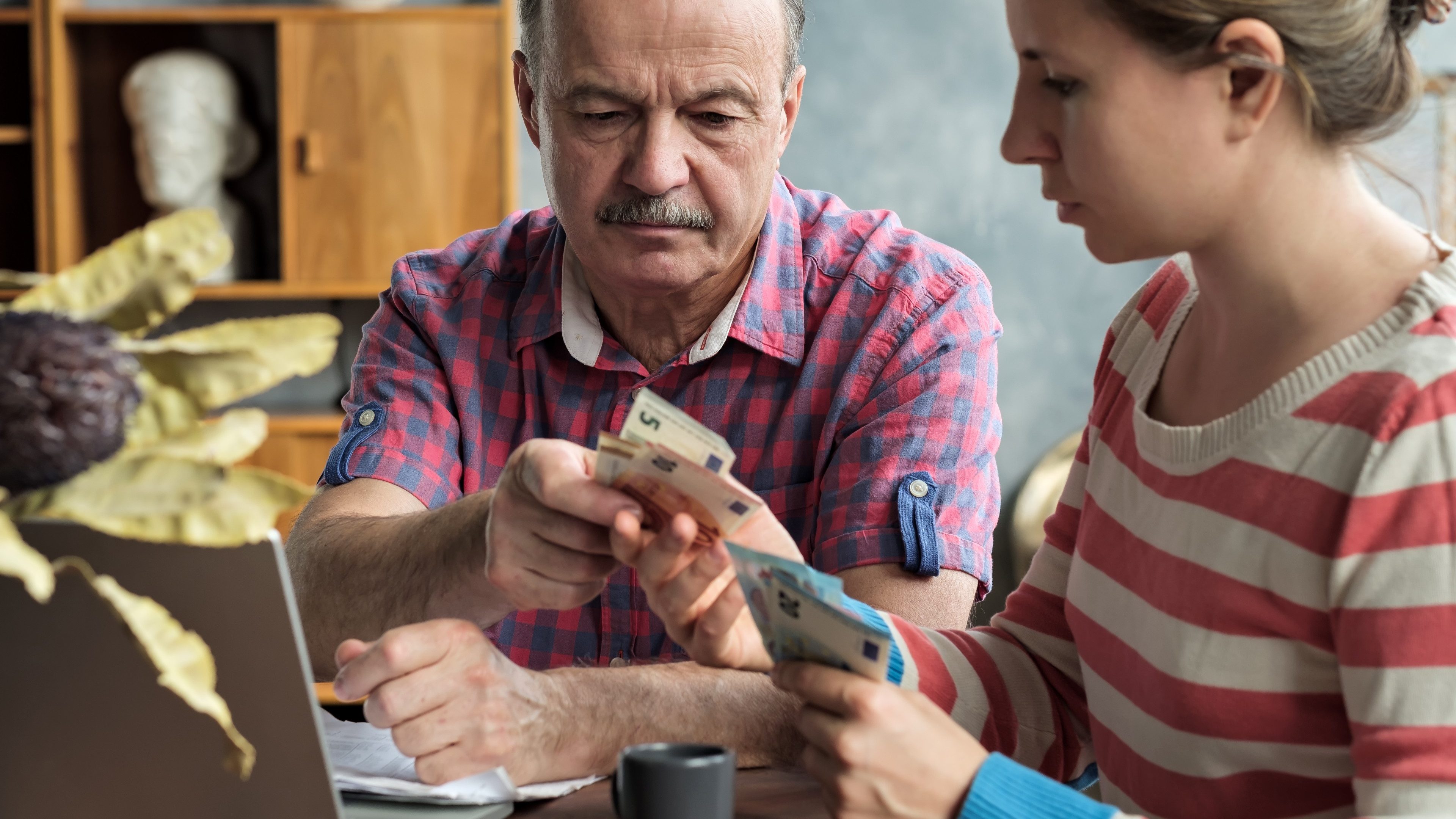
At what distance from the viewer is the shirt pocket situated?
1.59 meters

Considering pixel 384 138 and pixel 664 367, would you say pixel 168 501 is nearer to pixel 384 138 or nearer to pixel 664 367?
pixel 664 367

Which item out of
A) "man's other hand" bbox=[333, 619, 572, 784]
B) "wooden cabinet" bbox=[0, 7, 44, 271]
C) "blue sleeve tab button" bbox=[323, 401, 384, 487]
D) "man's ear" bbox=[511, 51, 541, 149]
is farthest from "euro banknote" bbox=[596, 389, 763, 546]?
"wooden cabinet" bbox=[0, 7, 44, 271]

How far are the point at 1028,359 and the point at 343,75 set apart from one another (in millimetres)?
2009

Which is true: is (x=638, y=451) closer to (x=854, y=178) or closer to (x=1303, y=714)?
(x=1303, y=714)

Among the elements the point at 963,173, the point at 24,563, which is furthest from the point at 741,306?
the point at 963,173

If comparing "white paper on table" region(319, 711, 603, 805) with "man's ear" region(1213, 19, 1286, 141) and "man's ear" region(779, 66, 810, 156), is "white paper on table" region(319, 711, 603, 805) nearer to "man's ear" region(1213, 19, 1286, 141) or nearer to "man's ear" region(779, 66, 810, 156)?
"man's ear" region(1213, 19, 1286, 141)

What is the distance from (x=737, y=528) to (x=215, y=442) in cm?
44

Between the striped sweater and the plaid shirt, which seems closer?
the striped sweater

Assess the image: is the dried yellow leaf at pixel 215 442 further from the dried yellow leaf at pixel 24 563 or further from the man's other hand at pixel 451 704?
the man's other hand at pixel 451 704

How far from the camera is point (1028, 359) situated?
3.70m

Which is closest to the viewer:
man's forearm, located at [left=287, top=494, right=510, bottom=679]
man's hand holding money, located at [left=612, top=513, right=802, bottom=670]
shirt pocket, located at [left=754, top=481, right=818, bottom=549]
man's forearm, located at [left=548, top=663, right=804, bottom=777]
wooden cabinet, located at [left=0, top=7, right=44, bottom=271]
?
man's hand holding money, located at [left=612, top=513, right=802, bottom=670]

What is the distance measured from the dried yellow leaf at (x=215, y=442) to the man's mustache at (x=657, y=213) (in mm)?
901

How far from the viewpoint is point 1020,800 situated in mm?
851

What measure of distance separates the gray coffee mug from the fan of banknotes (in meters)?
0.10
